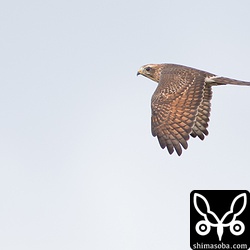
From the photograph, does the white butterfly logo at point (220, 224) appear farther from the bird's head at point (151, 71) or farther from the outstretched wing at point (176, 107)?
the bird's head at point (151, 71)

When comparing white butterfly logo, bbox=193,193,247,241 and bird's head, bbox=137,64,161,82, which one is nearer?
white butterfly logo, bbox=193,193,247,241

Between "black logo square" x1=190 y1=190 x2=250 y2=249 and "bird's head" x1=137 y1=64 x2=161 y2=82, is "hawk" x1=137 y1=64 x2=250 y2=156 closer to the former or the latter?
"bird's head" x1=137 y1=64 x2=161 y2=82

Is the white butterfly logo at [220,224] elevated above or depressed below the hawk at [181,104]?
below

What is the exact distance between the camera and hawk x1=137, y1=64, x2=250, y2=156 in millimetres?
26438

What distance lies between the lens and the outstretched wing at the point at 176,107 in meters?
26.3

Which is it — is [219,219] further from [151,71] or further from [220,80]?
[151,71]

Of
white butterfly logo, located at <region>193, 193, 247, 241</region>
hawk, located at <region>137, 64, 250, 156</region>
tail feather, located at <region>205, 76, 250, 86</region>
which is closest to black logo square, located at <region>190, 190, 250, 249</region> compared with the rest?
white butterfly logo, located at <region>193, 193, 247, 241</region>

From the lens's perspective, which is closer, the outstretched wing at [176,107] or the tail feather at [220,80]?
the outstretched wing at [176,107]

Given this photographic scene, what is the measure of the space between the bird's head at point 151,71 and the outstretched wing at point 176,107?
8.25 feet

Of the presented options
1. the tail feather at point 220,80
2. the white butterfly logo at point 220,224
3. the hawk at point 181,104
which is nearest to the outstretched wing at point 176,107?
the hawk at point 181,104

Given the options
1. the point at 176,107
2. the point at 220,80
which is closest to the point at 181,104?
the point at 176,107

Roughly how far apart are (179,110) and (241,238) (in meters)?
5.08

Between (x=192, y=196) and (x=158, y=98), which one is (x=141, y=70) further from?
(x=192, y=196)

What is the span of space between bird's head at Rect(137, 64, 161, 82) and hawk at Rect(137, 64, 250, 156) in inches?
43.6
